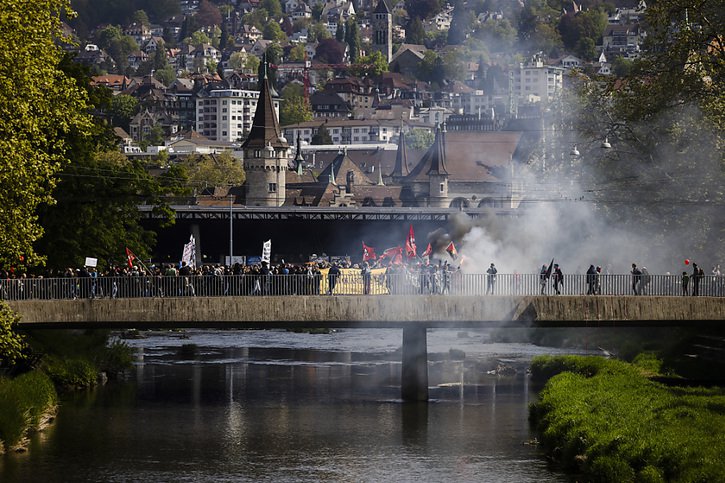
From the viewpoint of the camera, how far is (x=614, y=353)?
79.9m

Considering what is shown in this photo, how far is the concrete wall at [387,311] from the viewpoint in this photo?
56406 millimetres

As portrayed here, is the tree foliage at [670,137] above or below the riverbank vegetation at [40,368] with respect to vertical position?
above

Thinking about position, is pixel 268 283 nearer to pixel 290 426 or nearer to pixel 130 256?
pixel 290 426

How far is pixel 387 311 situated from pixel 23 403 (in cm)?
1413

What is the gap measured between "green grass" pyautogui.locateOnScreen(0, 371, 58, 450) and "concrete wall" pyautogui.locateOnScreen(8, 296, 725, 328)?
300cm

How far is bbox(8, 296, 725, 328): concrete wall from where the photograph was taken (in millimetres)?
56406

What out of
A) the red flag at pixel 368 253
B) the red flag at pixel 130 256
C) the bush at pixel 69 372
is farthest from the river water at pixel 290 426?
the red flag at pixel 368 253

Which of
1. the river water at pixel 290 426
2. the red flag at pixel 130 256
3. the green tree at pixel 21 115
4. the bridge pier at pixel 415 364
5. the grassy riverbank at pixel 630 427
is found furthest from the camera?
the red flag at pixel 130 256

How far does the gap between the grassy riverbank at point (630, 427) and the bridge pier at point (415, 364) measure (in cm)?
520

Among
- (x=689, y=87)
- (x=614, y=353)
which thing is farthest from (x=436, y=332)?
(x=689, y=87)

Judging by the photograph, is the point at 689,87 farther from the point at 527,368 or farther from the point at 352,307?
the point at 352,307

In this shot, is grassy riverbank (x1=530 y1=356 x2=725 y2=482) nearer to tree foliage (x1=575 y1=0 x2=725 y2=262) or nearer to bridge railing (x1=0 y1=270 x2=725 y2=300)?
bridge railing (x1=0 y1=270 x2=725 y2=300)

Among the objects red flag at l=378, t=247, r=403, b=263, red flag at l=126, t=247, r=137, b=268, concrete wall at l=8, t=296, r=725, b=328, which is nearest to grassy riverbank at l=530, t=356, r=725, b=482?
concrete wall at l=8, t=296, r=725, b=328

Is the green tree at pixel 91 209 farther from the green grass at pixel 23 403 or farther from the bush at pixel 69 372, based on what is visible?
the green grass at pixel 23 403
